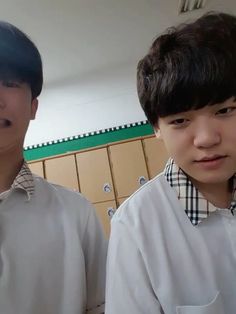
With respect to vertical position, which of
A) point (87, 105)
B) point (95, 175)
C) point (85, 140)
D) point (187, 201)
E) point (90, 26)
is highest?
point (90, 26)

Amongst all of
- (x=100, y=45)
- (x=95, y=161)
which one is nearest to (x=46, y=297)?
(x=95, y=161)

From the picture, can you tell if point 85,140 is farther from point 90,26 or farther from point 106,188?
point 90,26

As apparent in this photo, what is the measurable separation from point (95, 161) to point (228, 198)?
240 cm

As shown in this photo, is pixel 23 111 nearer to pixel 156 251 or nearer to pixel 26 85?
pixel 26 85

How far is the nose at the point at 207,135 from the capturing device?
50 centimetres

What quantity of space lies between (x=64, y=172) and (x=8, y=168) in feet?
7.58

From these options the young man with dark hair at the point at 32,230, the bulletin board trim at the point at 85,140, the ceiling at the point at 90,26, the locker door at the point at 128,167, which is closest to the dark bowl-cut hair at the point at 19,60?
the young man with dark hair at the point at 32,230

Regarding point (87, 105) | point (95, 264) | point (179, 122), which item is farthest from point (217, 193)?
point (87, 105)

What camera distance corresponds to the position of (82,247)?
2.34 ft

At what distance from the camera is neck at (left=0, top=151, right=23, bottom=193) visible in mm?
694

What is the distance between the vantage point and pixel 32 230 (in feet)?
2.19

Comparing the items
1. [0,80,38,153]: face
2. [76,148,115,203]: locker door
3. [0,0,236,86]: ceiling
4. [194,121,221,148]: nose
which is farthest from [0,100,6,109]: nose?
[76,148,115,203]: locker door

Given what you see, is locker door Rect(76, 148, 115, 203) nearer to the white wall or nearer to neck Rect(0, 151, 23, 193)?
the white wall

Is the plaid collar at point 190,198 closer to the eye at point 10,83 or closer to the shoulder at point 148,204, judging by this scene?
the shoulder at point 148,204
